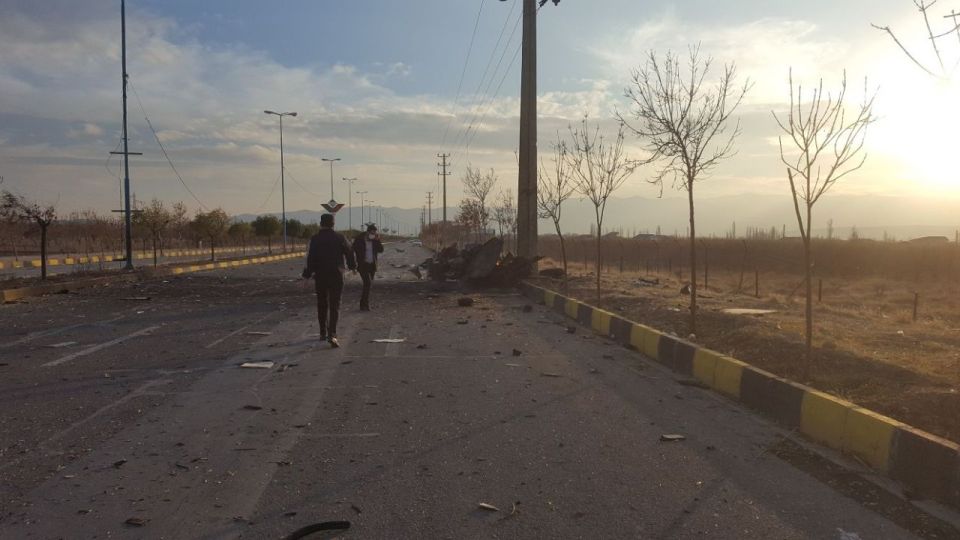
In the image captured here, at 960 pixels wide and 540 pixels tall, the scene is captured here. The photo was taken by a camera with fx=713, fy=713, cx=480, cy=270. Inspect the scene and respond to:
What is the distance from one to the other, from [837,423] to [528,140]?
1900cm

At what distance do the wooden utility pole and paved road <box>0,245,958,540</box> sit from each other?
14.2m

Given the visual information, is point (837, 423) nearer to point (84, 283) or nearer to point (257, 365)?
point (257, 365)

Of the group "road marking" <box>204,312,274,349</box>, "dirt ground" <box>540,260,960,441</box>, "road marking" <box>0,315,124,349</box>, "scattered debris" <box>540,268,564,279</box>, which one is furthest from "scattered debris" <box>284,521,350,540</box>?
"scattered debris" <box>540,268,564,279</box>

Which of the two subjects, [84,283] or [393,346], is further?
[84,283]

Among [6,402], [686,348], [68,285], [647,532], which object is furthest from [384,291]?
[647,532]

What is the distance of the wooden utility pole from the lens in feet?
77.5

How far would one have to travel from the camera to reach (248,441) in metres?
5.36

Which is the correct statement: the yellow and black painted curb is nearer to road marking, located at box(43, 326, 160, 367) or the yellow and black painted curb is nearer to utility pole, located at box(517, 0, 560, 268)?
road marking, located at box(43, 326, 160, 367)

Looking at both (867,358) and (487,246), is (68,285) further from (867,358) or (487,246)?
(867,358)

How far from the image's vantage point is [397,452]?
509 centimetres

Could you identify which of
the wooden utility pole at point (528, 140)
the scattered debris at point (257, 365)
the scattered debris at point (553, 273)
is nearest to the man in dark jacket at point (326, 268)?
the scattered debris at point (257, 365)

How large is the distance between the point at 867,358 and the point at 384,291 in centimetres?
1485

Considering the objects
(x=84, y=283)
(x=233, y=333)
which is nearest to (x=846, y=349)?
(x=233, y=333)

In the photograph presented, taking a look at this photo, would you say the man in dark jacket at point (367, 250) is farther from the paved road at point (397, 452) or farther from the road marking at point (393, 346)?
the paved road at point (397, 452)
